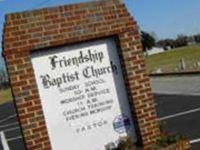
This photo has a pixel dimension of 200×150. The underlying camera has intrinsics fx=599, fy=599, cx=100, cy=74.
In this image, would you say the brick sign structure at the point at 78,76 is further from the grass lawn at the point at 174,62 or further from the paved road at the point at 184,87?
the grass lawn at the point at 174,62

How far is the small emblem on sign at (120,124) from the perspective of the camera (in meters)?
9.96

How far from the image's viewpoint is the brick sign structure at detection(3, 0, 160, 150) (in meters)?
9.29

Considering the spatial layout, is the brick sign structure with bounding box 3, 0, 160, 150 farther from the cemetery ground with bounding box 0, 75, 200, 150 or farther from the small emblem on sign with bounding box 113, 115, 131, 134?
the cemetery ground with bounding box 0, 75, 200, 150

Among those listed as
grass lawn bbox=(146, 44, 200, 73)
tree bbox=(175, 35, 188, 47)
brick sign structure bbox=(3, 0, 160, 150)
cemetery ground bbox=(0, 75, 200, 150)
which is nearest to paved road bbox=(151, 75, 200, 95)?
cemetery ground bbox=(0, 75, 200, 150)

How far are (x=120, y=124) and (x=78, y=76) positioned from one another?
108 cm

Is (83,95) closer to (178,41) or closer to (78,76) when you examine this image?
(78,76)

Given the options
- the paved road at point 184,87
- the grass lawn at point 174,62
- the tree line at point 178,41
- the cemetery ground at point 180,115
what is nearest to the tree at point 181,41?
the tree line at point 178,41

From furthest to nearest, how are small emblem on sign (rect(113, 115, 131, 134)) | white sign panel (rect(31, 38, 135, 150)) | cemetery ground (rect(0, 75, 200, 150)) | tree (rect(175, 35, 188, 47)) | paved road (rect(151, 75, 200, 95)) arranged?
tree (rect(175, 35, 188, 47)), paved road (rect(151, 75, 200, 95)), cemetery ground (rect(0, 75, 200, 150)), small emblem on sign (rect(113, 115, 131, 134)), white sign panel (rect(31, 38, 135, 150))

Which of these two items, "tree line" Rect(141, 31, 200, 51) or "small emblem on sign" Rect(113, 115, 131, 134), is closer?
"small emblem on sign" Rect(113, 115, 131, 134)

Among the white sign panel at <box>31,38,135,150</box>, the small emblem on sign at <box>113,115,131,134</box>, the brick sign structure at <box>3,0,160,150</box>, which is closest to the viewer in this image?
the brick sign structure at <box>3,0,160,150</box>

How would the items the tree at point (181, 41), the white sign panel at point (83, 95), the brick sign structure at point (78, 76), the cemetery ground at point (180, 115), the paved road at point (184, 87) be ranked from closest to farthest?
the brick sign structure at point (78, 76)
the white sign panel at point (83, 95)
the cemetery ground at point (180, 115)
the paved road at point (184, 87)
the tree at point (181, 41)

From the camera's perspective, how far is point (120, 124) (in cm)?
998

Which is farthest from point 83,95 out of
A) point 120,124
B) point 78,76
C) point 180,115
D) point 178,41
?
point 178,41

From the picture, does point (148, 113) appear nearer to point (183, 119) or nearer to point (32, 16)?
point (32, 16)
